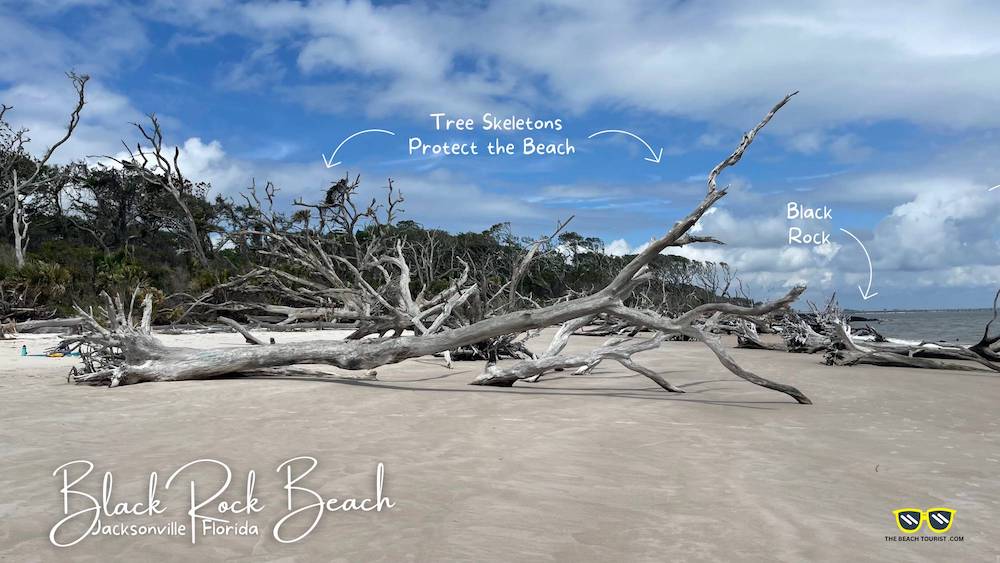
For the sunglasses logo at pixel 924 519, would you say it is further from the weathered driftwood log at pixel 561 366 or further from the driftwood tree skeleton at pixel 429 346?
the weathered driftwood log at pixel 561 366

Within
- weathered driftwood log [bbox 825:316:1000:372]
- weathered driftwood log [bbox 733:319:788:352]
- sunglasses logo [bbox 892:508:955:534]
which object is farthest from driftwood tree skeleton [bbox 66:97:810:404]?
weathered driftwood log [bbox 733:319:788:352]

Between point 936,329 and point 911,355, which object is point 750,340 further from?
point 936,329

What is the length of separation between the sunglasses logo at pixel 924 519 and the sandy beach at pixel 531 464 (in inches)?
2.0

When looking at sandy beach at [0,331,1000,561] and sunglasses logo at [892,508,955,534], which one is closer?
sandy beach at [0,331,1000,561]

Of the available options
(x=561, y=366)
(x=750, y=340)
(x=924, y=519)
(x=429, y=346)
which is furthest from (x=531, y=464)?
(x=750, y=340)

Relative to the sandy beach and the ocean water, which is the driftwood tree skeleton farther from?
the ocean water

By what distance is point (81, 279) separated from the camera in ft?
67.5

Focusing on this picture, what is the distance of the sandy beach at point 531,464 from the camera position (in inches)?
112

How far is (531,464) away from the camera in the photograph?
4.21 metres

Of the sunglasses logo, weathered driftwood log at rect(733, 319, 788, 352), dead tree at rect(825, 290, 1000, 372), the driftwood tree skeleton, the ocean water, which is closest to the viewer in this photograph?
the sunglasses logo

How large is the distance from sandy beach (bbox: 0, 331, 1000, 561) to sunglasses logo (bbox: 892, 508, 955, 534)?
0.17 feet

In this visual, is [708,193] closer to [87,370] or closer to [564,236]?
[87,370]

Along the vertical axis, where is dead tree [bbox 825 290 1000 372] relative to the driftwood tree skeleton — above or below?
below

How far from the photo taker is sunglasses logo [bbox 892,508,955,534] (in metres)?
3.15
